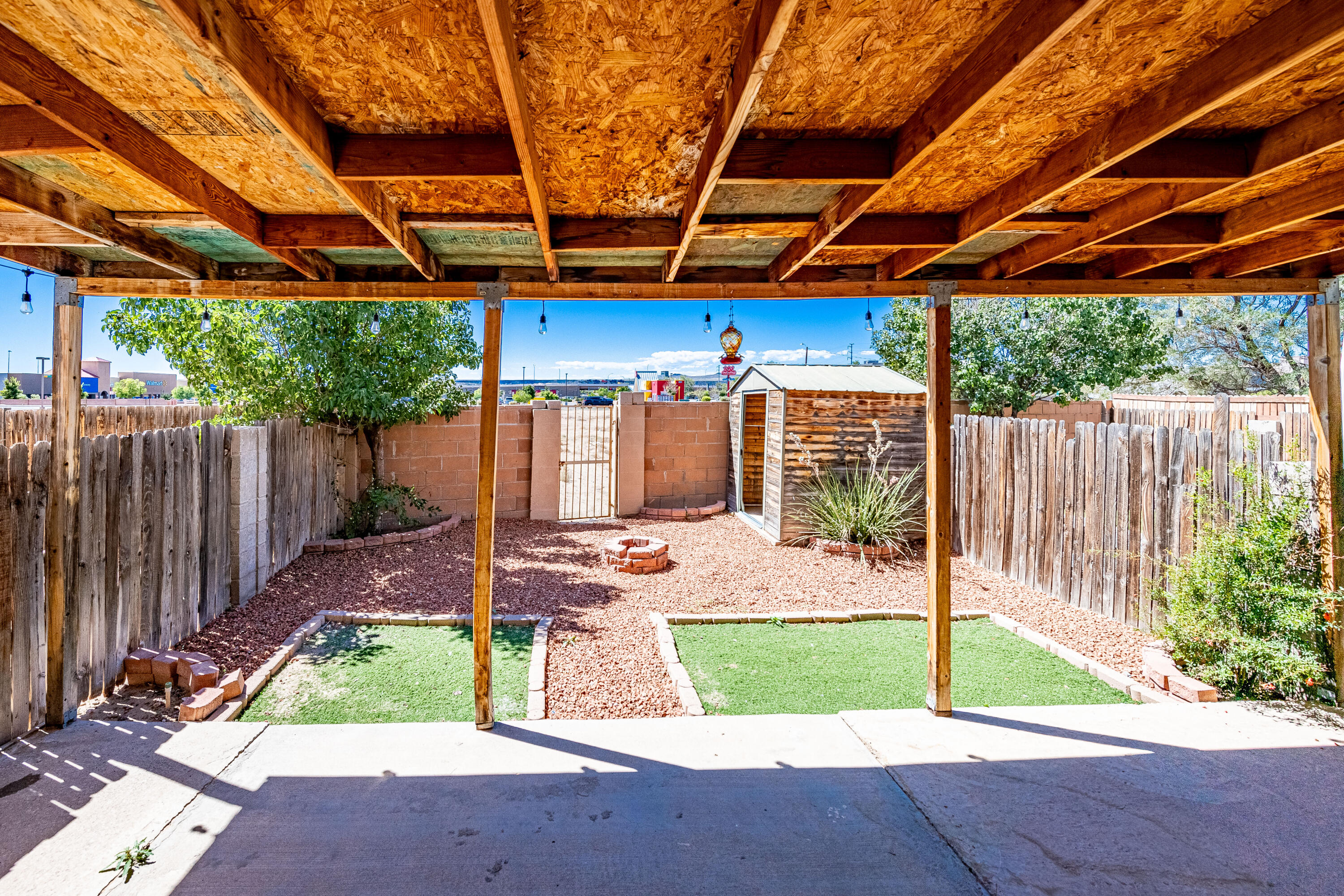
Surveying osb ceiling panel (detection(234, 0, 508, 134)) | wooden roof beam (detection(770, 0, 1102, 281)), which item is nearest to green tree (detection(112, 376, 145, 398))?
osb ceiling panel (detection(234, 0, 508, 134))

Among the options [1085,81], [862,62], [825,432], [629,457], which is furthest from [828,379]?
[862,62]

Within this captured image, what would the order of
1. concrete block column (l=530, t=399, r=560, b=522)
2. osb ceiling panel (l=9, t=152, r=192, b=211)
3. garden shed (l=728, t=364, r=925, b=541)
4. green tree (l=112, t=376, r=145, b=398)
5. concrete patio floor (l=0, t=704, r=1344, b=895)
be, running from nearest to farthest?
1. concrete patio floor (l=0, t=704, r=1344, b=895)
2. osb ceiling panel (l=9, t=152, r=192, b=211)
3. garden shed (l=728, t=364, r=925, b=541)
4. concrete block column (l=530, t=399, r=560, b=522)
5. green tree (l=112, t=376, r=145, b=398)

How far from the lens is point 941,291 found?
3369 mm

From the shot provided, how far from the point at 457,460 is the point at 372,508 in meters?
1.24

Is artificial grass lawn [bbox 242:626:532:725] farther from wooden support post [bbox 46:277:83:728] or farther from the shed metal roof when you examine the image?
the shed metal roof

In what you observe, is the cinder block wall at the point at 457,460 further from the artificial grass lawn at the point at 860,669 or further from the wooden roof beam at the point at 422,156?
the wooden roof beam at the point at 422,156

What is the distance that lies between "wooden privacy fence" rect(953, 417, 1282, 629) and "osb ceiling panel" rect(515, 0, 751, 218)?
3.89 meters

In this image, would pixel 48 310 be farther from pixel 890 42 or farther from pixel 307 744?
pixel 890 42

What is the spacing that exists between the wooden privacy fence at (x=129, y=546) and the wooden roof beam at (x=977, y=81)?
12.5 ft

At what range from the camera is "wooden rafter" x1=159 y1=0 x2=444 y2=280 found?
1.31 metres

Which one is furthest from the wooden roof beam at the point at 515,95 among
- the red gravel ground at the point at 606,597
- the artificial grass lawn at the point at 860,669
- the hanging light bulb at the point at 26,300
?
the hanging light bulb at the point at 26,300

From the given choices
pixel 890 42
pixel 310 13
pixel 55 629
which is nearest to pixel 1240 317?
pixel 890 42

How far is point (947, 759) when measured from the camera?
9.06ft

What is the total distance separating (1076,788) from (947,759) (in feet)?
1.59
